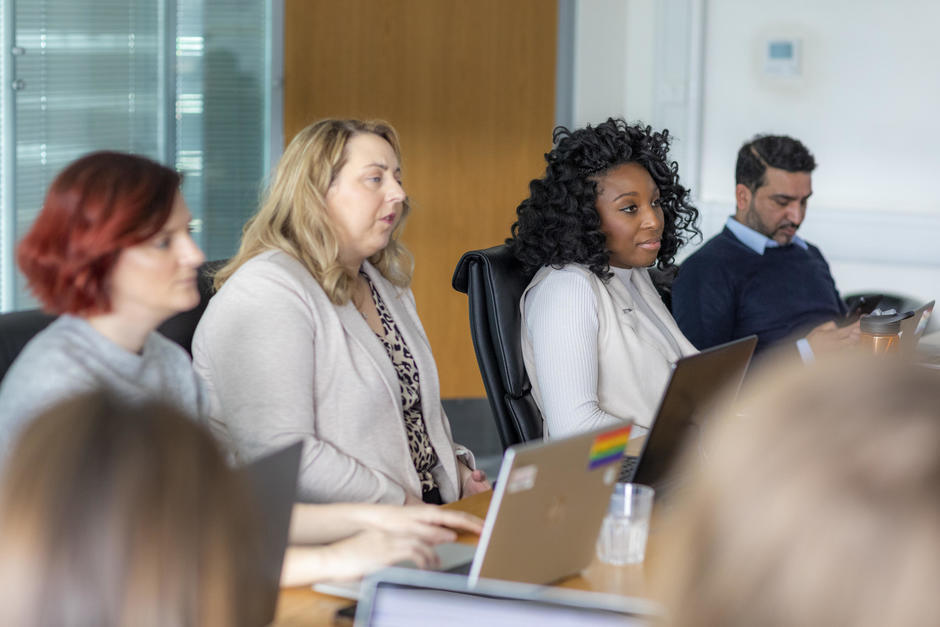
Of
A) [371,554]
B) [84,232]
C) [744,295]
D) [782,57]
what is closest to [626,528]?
[371,554]

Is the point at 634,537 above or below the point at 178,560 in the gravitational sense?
below

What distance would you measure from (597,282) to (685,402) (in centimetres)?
87

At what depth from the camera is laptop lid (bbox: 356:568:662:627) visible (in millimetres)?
917

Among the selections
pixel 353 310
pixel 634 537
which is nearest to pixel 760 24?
pixel 353 310

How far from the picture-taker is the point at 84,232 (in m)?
1.55

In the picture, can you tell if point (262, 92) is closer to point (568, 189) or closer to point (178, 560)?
point (568, 189)

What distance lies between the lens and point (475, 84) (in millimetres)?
4832

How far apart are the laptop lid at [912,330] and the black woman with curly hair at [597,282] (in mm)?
548

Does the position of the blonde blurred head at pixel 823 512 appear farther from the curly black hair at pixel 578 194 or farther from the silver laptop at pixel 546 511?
the curly black hair at pixel 578 194

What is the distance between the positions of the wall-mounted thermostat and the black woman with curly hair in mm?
2115

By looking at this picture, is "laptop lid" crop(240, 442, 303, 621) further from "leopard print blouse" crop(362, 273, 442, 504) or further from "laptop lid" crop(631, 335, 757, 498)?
"leopard print blouse" crop(362, 273, 442, 504)

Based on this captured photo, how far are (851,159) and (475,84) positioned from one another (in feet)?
5.25

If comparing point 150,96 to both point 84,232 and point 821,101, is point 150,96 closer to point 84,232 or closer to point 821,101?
point 84,232

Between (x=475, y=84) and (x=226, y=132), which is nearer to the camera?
(x=226, y=132)
